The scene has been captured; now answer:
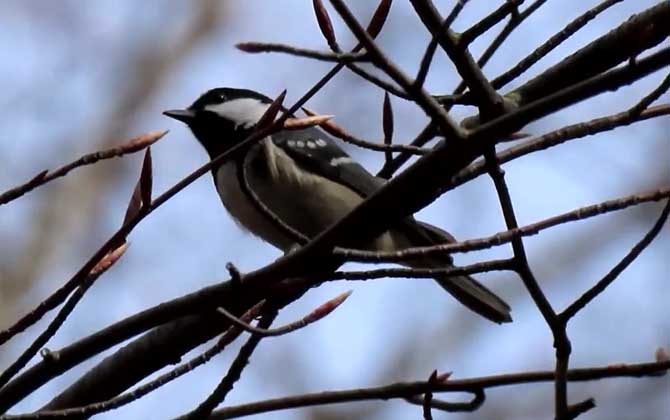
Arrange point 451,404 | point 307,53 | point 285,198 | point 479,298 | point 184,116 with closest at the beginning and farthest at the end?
point 307,53 → point 451,404 → point 479,298 → point 285,198 → point 184,116

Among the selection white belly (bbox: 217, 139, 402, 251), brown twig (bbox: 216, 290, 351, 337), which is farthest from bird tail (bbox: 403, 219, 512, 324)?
brown twig (bbox: 216, 290, 351, 337)

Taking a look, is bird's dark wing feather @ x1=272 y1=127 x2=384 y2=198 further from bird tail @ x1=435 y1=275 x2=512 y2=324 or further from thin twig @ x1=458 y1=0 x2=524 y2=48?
thin twig @ x1=458 y1=0 x2=524 y2=48

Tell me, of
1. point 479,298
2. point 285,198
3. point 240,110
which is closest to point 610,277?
point 479,298

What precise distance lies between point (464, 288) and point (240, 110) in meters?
1.15

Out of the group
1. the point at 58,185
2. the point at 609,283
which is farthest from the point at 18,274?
the point at 609,283

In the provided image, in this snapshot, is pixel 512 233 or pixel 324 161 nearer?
pixel 512 233

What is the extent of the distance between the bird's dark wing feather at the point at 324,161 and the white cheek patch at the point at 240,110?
0.90 ft

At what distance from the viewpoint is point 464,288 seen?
327 cm

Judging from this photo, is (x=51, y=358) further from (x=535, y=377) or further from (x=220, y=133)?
(x=220, y=133)

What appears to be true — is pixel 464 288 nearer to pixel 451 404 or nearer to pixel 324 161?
pixel 324 161

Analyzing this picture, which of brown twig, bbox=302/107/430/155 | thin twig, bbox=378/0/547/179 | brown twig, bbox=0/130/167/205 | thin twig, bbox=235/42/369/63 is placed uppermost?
thin twig, bbox=378/0/547/179

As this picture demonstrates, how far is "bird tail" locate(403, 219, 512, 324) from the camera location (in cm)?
309

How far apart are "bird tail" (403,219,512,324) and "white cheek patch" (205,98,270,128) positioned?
2.55ft

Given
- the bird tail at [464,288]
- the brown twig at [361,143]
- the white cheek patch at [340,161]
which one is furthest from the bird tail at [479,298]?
the brown twig at [361,143]
